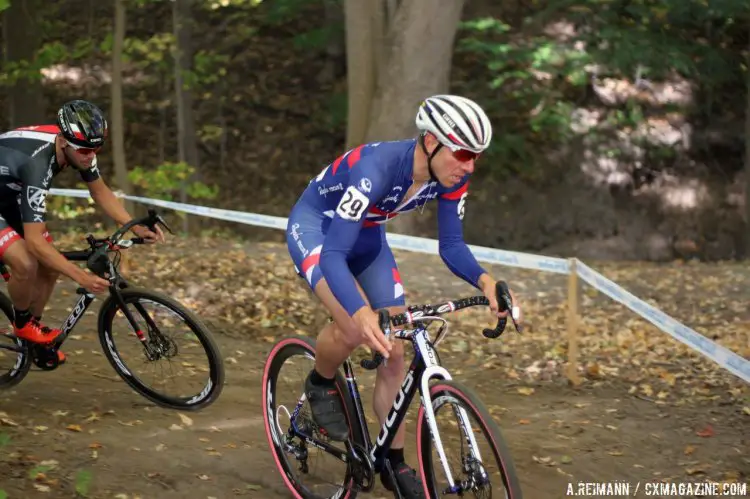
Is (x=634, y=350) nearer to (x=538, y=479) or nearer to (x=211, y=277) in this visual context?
(x=538, y=479)

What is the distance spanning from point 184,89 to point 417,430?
16796 mm

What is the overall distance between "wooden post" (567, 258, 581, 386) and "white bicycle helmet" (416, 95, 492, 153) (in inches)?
148

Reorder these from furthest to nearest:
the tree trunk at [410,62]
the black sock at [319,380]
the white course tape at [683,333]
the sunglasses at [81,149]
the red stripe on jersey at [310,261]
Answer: the tree trunk at [410,62]
the sunglasses at [81,149]
the white course tape at [683,333]
the black sock at [319,380]
the red stripe on jersey at [310,261]

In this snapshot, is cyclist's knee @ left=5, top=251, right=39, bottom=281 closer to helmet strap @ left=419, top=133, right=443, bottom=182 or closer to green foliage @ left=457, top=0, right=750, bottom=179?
helmet strap @ left=419, top=133, right=443, bottom=182

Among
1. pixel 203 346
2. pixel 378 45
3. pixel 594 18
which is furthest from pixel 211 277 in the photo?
pixel 594 18

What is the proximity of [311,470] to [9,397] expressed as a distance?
268 centimetres

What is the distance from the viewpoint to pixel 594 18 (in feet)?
60.2

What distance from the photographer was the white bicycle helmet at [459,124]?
4.01 meters

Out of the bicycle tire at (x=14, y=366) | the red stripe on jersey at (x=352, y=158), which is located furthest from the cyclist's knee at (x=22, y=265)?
the red stripe on jersey at (x=352, y=158)

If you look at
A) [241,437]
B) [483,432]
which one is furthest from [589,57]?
[483,432]

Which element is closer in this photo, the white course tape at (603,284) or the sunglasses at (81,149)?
the white course tape at (603,284)

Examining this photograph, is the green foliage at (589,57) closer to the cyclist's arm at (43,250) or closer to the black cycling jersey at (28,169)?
the black cycling jersey at (28,169)

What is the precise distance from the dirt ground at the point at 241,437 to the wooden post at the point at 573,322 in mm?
139

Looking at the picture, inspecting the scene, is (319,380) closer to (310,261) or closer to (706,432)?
(310,261)
